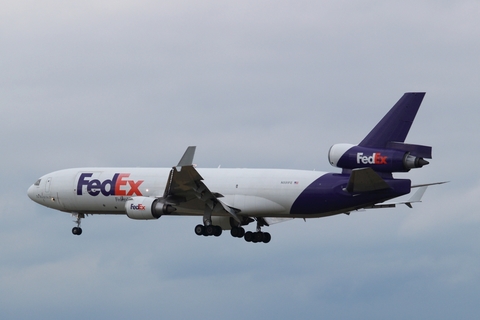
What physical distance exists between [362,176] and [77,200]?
68.2ft

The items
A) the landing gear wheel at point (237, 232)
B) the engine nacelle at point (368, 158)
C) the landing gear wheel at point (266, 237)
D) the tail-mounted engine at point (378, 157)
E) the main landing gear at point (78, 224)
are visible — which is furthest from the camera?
the main landing gear at point (78, 224)

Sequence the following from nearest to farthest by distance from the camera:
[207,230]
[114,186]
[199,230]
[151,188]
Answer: [207,230] < [199,230] < [151,188] < [114,186]

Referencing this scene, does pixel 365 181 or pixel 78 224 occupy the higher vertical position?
pixel 78 224

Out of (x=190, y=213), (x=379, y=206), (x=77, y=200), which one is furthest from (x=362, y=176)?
(x=77, y=200)

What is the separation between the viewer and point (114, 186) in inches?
2491

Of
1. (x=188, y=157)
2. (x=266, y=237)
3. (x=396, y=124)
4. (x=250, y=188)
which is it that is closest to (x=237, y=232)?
(x=266, y=237)

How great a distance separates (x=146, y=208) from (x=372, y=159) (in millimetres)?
14724

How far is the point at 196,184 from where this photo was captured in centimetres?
5884

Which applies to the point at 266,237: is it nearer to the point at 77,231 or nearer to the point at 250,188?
the point at 250,188

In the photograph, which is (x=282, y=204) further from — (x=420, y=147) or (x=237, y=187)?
(x=420, y=147)

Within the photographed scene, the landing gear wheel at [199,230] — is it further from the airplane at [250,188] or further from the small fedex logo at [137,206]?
the small fedex logo at [137,206]

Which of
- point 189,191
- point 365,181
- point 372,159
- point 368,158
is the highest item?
point 189,191

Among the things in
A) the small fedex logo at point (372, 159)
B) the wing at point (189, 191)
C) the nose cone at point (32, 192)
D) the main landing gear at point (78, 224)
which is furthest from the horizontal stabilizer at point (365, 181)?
the nose cone at point (32, 192)

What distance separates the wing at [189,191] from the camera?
56.8 metres
